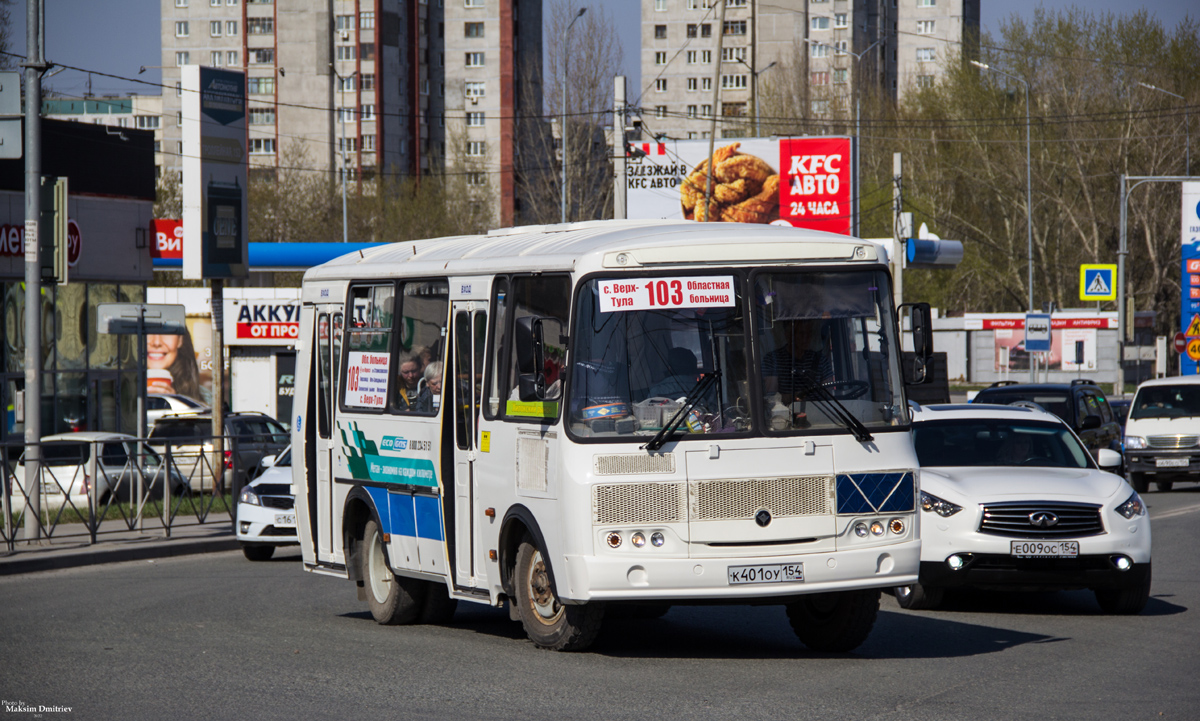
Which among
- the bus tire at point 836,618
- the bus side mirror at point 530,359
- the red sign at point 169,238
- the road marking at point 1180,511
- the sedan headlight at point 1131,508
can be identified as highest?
the red sign at point 169,238

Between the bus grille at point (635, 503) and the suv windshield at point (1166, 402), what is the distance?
63.6 feet

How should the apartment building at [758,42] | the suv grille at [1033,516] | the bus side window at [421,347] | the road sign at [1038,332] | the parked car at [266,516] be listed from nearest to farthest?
the bus side window at [421,347]
the suv grille at [1033,516]
the parked car at [266,516]
the road sign at [1038,332]
the apartment building at [758,42]

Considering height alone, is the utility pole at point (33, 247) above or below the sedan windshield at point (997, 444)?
above

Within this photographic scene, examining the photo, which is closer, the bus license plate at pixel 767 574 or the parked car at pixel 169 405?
the bus license plate at pixel 767 574

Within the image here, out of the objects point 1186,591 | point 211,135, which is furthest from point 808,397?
point 211,135

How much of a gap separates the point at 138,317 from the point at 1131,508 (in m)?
14.4

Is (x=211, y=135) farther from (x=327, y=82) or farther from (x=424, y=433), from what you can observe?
(x=327, y=82)

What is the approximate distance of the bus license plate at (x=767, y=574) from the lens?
28.8ft

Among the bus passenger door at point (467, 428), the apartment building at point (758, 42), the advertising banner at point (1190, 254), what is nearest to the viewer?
the bus passenger door at point (467, 428)

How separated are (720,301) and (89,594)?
24.6ft

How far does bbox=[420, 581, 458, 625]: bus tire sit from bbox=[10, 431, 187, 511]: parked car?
7.91 m

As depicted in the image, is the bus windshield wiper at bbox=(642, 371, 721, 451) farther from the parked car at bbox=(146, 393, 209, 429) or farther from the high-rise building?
the high-rise building

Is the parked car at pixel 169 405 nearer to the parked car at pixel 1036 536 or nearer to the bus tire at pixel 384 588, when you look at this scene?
the bus tire at pixel 384 588

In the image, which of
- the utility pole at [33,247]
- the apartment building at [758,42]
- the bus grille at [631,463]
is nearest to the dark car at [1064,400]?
the utility pole at [33,247]
